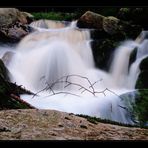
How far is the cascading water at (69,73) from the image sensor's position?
540 centimetres

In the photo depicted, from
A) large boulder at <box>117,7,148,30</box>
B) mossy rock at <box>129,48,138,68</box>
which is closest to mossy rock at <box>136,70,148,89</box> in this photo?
mossy rock at <box>129,48,138,68</box>

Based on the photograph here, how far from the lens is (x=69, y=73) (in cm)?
692

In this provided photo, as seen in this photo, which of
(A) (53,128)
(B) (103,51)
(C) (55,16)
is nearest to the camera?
(A) (53,128)

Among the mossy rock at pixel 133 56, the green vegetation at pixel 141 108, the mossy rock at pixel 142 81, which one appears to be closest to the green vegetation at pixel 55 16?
the mossy rock at pixel 133 56

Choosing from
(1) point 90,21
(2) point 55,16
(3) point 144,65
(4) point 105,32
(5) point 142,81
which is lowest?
(5) point 142,81

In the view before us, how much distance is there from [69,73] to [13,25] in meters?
3.24

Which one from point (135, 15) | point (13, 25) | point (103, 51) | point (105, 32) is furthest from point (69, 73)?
point (135, 15)

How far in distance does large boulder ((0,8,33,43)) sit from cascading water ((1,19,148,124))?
0.68ft

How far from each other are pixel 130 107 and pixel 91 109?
0.54 metres

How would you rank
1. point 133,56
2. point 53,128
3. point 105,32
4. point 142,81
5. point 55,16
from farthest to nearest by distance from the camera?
point 55,16, point 105,32, point 133,56, point 142,81, point 53,128

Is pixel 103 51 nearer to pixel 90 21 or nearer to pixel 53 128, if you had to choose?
pixel 90 21

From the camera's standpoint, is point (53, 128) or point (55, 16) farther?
point (55, 16)

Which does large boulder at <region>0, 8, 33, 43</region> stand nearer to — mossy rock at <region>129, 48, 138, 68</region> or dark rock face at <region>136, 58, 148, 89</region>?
mossy rock at <region>129, 48, 138, 68</region>
